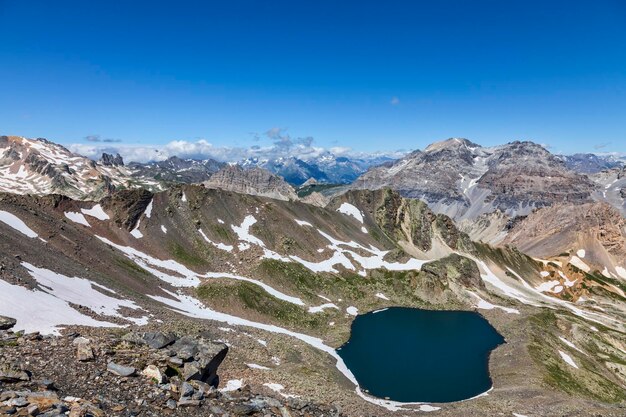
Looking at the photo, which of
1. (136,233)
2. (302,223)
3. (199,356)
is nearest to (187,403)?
(199,356)

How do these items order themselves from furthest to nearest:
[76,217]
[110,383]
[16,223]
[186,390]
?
[76,217] < [16,223] < [186,390] < [110,383]

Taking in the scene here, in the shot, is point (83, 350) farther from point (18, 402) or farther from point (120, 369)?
point (18, 402)

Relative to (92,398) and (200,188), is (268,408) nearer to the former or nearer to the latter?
(92,398)

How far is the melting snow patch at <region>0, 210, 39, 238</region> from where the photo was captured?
287ft

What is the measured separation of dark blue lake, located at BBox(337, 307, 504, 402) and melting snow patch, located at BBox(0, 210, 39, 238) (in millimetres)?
73370

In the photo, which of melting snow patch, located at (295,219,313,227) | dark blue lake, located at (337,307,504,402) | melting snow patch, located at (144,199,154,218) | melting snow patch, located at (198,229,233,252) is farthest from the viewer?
melting snow patch, located at (295,219,313,227)

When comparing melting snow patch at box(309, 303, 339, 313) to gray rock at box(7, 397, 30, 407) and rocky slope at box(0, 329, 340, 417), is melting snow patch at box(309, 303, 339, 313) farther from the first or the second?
gray rock at box(7, 397, 30, 407)

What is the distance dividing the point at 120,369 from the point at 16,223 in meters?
86.1

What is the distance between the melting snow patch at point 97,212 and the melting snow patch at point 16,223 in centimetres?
2963

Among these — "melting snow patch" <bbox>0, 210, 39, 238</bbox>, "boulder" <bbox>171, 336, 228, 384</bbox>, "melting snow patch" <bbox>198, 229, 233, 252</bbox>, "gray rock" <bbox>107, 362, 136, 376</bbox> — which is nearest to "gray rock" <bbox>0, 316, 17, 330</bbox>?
"boulder" <bbox>171, 336, 228, 384</bbox>

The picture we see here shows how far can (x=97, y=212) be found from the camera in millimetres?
124562

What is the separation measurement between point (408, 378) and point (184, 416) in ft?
247

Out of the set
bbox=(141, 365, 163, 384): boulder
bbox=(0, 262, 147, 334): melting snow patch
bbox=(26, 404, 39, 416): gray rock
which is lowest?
bbox=(0, 262, 147, 334): melting snow patch

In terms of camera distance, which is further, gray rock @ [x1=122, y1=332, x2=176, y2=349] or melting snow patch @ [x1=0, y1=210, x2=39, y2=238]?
melting snow patch @ [x1=0, y1=210, x2=39, y2=238]
